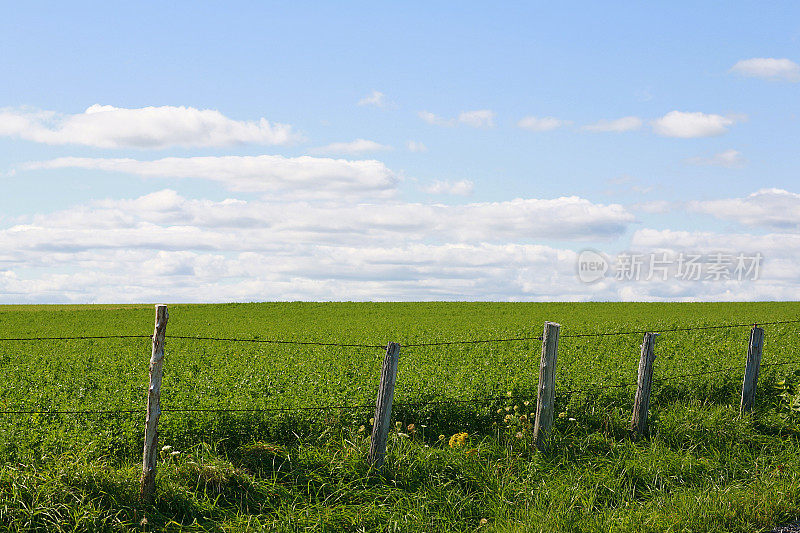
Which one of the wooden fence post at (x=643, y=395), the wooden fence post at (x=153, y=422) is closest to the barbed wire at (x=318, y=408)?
the wooden fence post at (x=643, y=395)

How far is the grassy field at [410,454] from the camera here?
A: 707 centimetres

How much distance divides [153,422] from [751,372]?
9.63 metres

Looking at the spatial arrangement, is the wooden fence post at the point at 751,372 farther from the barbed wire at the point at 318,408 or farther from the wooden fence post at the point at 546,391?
the wooden fence post at the point at 546,391

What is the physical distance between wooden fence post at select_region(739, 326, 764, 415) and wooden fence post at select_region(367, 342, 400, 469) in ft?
22.3

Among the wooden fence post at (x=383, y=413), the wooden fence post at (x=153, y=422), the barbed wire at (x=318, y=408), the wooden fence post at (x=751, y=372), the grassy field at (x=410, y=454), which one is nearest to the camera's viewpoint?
the grassy field at (x=410, y=454)

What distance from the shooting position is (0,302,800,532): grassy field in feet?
23.2

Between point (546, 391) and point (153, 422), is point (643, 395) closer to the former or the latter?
point (546, 391)

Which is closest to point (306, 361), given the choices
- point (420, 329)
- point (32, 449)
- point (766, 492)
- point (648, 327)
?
point (32, 449)

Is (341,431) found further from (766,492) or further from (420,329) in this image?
(420,329)

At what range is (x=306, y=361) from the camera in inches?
638

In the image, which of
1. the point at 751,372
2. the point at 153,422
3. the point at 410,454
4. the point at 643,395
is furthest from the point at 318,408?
the point at 751,372

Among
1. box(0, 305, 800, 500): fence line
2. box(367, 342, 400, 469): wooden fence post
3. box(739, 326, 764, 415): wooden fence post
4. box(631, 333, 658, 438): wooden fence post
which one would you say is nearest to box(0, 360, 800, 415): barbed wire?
box(0, 305, 800, 500): fence line

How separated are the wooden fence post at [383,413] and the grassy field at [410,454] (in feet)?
0.56

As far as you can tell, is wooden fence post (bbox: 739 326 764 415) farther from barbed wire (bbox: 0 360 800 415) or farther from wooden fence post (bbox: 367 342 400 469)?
wooden fence post (bbox: 367 342 400 469)
